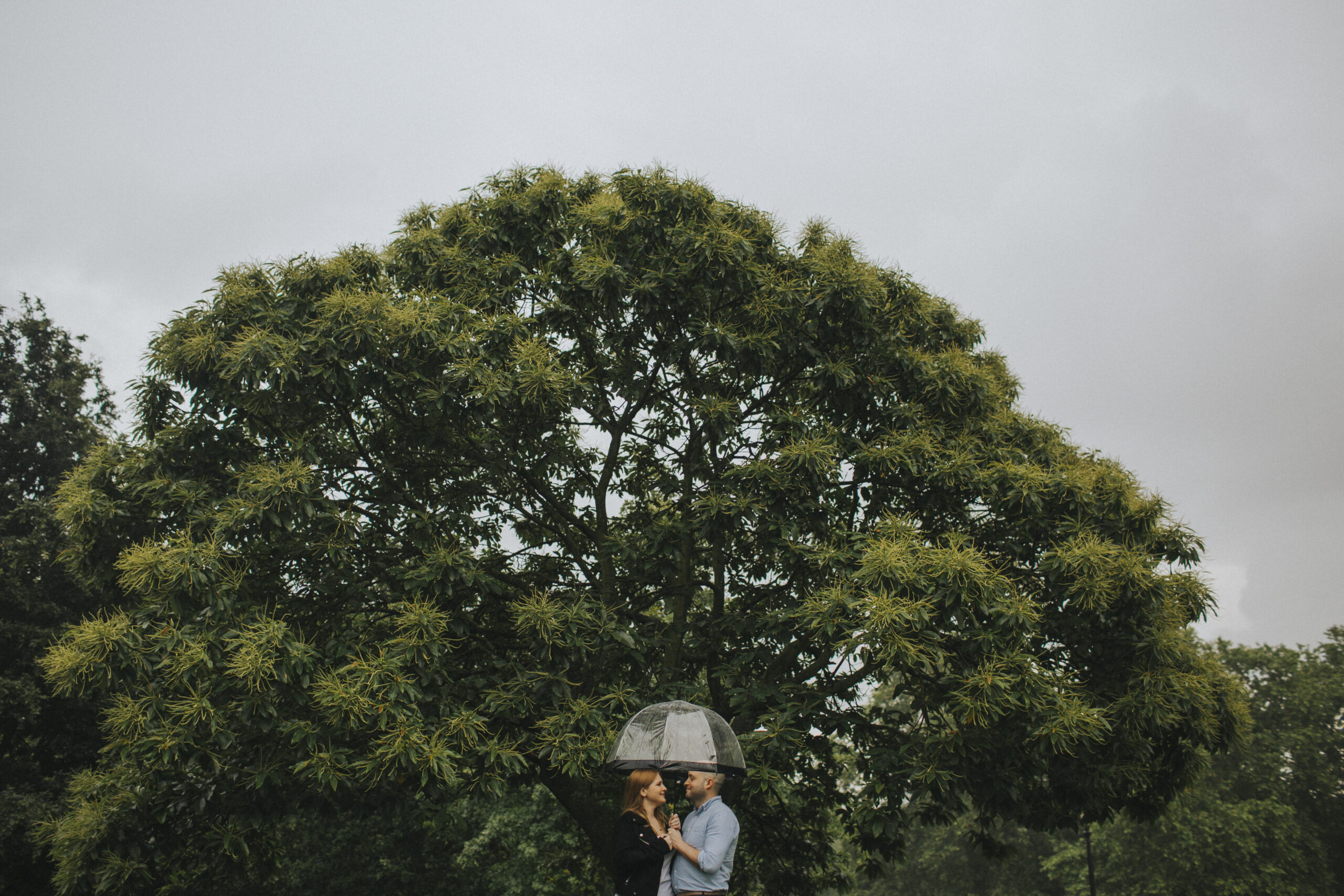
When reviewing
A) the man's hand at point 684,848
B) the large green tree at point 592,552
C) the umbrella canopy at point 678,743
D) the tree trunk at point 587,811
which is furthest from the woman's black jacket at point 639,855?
the tree trunk at point 587,811

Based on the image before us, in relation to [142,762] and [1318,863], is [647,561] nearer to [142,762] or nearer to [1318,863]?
[142,762]

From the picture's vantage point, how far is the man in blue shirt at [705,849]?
11.3 feet

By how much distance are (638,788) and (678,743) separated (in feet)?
0.87

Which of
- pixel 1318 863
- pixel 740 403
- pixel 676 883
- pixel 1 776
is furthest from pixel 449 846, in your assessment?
pixel 1318 863

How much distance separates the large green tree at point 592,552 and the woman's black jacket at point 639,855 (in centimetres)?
205

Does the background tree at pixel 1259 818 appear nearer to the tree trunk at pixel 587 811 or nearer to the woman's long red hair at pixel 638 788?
the tree trunk at pixel 587 811

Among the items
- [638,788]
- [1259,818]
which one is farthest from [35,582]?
[1259,818]

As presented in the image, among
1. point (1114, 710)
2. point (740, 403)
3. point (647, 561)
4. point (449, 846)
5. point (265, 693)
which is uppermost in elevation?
point (740, 403)

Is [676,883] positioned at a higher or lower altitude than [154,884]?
higher

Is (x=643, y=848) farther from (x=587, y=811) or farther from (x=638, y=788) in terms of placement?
(x=587, y=811)

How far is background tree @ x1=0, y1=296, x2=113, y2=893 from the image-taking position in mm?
12438

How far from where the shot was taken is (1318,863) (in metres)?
20.4

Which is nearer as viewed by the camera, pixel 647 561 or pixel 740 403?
pixel 647 561

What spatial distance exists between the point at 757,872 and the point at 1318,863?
18821mm
